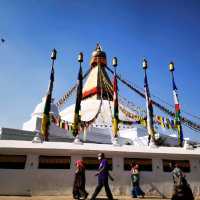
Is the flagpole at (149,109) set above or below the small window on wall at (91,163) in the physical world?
above

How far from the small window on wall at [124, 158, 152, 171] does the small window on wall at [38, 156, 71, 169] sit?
2652mm

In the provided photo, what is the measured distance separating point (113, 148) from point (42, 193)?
361 centimetres

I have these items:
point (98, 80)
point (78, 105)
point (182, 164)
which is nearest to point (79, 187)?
point (182, 164)

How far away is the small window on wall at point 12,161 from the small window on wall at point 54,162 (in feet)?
2.48

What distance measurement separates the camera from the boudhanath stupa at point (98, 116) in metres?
24.4

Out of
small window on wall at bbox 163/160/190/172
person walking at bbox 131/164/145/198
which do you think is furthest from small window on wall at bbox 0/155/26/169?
small window on wall at bbox 163/160/190/172

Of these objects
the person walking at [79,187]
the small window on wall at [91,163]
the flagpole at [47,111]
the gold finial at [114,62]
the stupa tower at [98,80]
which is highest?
the stupa tower at [98,80]

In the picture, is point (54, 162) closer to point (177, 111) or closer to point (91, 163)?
point (91, 163)

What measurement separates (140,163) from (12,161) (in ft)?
18.9

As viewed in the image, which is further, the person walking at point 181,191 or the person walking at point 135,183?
the person walking at point 135,183

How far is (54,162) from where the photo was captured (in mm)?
10648

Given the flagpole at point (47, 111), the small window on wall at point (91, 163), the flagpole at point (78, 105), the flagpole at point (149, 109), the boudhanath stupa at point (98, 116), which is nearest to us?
the small window on wall at point (91, 163)

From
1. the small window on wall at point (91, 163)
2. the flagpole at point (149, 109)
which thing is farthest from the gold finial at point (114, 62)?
the small window on wall at point (91, 163)

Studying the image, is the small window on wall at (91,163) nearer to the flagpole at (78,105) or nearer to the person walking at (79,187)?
the person walking at (79,187)
